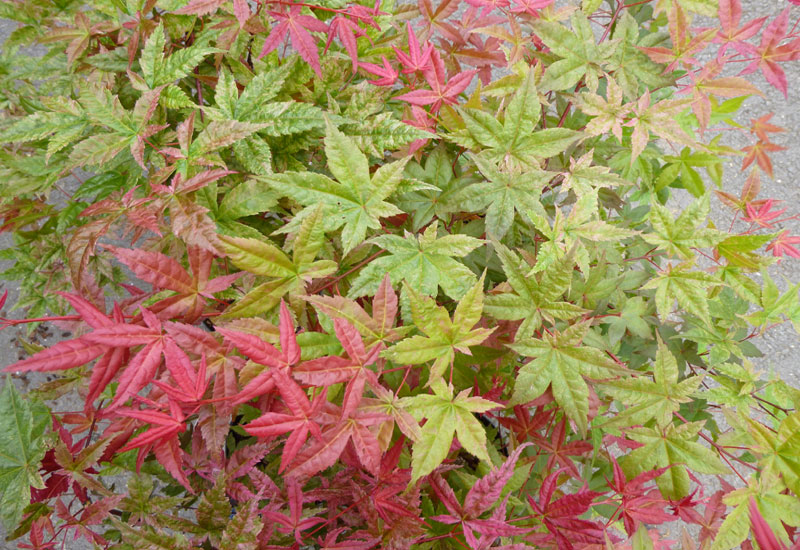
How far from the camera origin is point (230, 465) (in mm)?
1129

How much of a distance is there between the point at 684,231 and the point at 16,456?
1.51m

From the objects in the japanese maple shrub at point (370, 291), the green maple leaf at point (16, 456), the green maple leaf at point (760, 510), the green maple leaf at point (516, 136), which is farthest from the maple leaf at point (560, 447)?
Answer: the green maple leaf at point (16, 456)

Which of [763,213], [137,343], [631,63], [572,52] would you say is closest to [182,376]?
[137,343]

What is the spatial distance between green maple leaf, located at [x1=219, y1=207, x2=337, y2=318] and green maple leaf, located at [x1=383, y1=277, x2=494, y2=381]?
0.62ft

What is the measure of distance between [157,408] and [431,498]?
655 millimetres

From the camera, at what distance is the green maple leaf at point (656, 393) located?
1.02 meters

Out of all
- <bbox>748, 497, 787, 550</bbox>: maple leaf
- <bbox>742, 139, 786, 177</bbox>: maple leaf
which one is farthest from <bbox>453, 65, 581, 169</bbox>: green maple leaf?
<bbox>742, 139, 786, 177</bbox>: maple leaf

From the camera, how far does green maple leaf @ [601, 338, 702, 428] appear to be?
40.3 inches

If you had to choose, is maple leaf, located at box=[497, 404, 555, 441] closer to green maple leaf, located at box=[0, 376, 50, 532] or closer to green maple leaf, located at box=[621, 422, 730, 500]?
green maple leaf, located at box=[621, 422, 730, 500]

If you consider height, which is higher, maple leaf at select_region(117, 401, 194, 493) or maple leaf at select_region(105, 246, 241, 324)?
maple leaf at select_region(105, 246, 241, 324)

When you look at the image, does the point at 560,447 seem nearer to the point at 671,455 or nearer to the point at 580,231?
the point at 671,455

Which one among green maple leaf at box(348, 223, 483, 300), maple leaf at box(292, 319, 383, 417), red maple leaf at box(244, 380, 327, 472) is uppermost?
green maple leaf at box(348, 223, 483, 300)

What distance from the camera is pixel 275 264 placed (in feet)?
2.99

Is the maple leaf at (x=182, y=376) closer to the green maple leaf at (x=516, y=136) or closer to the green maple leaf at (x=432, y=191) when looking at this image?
the green maple leaf at (x=432, y=191)
